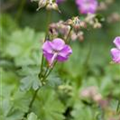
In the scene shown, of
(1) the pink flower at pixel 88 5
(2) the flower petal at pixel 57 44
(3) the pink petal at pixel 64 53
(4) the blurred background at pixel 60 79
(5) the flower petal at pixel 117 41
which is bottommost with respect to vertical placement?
(4) the blurred background at pixel 60 79

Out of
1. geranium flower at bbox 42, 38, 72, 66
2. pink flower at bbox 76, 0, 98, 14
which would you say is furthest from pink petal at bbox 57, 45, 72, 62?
pink flower at bbox 76, 0, 98, 14

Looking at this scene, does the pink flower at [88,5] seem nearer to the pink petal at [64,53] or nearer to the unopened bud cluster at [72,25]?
the unopened bud cluster at [72,25]

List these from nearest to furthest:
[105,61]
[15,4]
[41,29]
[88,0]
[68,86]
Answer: [68,86], [88,0], [105,61], [41,29], [15,4]

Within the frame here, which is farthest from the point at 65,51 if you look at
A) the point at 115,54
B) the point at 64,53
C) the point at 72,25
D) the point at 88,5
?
the point at 88,5

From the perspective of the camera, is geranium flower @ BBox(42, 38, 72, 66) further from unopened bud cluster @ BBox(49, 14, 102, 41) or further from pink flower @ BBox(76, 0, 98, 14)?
pink flower @ BBox(76, 0, 98, 14)

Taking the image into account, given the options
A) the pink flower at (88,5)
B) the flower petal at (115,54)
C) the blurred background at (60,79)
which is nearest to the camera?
the flower petal at (115,54)

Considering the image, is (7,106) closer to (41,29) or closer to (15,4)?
(41,29)

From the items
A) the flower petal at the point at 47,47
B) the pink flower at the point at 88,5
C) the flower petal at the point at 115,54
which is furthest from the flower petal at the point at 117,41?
the pink flower at the point at 88,5

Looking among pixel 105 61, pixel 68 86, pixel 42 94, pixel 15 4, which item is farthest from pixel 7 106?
pixel 15 4

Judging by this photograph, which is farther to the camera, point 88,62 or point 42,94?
point 88,62
